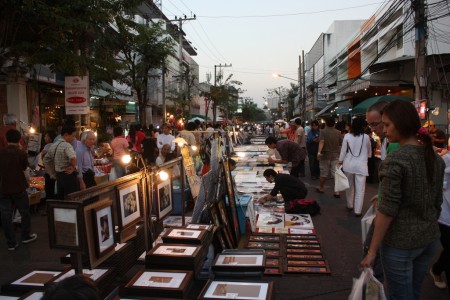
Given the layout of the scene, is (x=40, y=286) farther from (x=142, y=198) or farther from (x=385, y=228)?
(x=385, y=228)

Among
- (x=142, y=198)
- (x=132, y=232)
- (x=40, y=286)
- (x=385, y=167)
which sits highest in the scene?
(x=385, y=167)

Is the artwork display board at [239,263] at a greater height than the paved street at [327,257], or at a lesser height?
greater

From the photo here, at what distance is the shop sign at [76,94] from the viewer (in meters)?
10.3

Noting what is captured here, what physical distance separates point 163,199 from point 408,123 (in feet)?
9.83

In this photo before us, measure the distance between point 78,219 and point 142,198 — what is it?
4.10ft

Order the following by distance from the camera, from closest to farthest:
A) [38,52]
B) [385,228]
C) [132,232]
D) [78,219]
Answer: [385,228] → [78,219] → [132,232] → [38,52]

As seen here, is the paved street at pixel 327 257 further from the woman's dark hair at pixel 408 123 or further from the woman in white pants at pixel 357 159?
the woman's dark hair at pixel 408 123

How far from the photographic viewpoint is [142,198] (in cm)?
416

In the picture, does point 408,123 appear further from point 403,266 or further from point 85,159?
point 85,159

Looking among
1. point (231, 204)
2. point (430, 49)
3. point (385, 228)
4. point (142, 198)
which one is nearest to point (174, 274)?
point (142, 198)

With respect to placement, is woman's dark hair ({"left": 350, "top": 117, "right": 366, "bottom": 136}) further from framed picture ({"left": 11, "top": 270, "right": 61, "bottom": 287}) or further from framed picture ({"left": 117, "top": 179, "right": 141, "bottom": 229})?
framed picture ({"left": 11, "top": 270, "right": 61, "bottom": 287})

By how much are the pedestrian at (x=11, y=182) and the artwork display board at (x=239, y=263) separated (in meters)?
3.82

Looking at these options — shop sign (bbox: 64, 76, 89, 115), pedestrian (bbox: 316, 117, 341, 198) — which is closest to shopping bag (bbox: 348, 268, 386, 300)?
pedestrian (bbox: 316, 117, 341, 198)

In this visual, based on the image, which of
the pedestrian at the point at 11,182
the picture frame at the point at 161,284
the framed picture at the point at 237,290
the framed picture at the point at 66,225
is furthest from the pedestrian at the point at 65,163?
the framed picture at the point at 237,290
